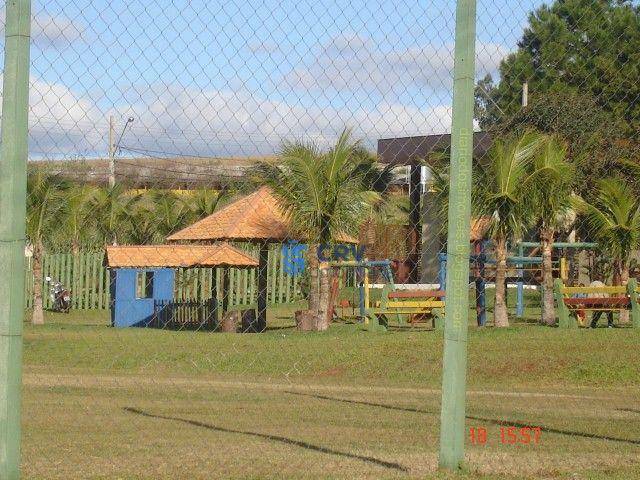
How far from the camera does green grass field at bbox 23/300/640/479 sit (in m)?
7.45

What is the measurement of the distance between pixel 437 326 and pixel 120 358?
717 cm

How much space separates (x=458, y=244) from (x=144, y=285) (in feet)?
85.9

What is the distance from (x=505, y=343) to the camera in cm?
1783

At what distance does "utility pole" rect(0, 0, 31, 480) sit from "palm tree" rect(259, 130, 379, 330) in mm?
13802

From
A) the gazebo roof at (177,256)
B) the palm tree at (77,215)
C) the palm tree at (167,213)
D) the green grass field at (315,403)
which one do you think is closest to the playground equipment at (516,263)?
the green grass field at (315,403)

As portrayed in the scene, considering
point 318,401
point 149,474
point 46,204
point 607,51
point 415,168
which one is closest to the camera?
point 149,474

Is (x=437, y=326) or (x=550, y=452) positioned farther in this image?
(x=437, y=326)

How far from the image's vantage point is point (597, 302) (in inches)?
811

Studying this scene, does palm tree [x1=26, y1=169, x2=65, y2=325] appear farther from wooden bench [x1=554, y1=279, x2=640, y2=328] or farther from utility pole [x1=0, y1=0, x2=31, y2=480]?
utility pole [x1=0, y1=0, x2=31, y2=480]

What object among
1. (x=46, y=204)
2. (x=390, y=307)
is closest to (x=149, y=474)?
(x=390, y=307)

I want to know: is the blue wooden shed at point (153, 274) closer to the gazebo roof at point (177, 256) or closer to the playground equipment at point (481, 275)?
the gazebo roof at point (177, 256)

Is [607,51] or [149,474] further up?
[607,51]

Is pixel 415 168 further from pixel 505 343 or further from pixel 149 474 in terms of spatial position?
pixel 149 474
